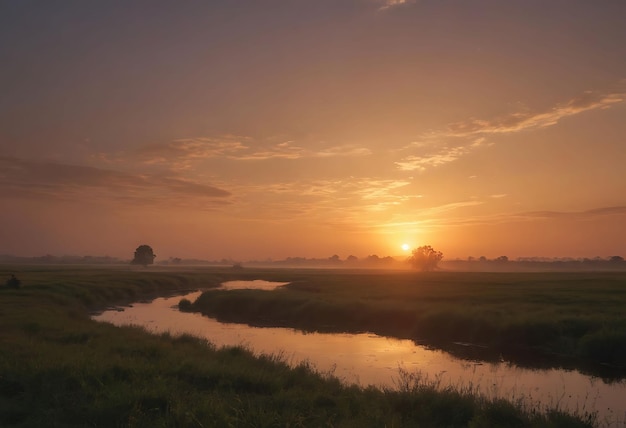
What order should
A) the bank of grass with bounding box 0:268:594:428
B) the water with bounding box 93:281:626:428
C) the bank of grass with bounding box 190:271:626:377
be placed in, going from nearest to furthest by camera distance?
the bank of grass with bounding box 0:268:594:428
the water with bounding box 93:281:626:428
the bank of grass with bounding box 190:271:626:377

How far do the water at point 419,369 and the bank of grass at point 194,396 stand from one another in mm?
3019

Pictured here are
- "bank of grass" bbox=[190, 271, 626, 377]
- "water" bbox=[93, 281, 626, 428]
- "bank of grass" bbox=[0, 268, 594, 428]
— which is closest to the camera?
"bank of grass" bbox=[0, 268, 594, 428]

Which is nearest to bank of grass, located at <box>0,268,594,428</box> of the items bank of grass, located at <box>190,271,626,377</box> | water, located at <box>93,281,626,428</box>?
water, located at <box>93,281,626,428</box>

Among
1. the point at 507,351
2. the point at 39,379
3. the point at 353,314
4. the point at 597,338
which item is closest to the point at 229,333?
the point at 353,314

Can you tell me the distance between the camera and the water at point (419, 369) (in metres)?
17.6

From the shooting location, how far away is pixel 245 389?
15.1 metres

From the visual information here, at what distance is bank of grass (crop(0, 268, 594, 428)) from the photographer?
1124 cm

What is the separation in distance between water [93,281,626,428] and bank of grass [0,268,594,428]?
3.02m

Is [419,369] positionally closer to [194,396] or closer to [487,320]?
[487,320]

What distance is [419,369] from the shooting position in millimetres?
23000

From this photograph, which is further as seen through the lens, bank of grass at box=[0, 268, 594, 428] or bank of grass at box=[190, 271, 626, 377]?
bank of grass at box=[190, 271, 626, 377]

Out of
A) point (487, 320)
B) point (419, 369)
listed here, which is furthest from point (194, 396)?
point (487, 320)

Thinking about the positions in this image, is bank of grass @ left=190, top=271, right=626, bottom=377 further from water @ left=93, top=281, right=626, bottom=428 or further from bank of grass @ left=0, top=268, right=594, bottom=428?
bank of grass @ left=0, top=268, right=594, bottom=428

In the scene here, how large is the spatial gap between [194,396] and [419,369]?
13633 mm
